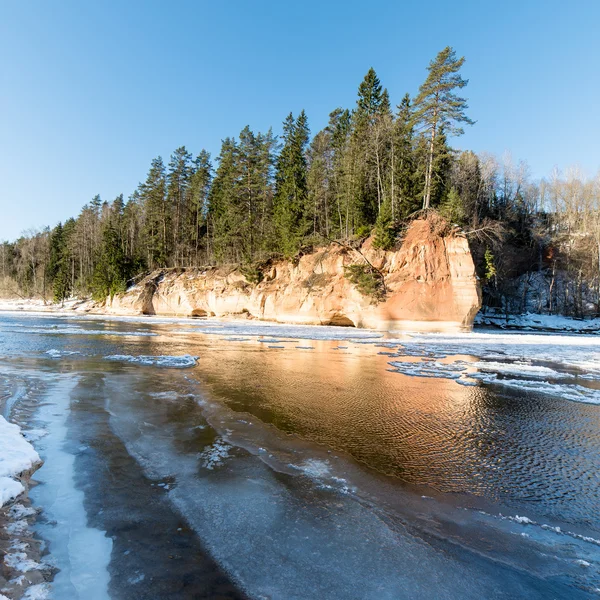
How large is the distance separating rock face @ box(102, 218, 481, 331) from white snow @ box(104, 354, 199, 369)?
2239 cm

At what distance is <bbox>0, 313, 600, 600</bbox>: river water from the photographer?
2.82 m

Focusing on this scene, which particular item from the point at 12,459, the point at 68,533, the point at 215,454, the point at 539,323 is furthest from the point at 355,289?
the point at 68,533

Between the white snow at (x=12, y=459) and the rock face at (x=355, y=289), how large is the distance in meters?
29.9

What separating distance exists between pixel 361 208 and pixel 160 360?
30.4 metres

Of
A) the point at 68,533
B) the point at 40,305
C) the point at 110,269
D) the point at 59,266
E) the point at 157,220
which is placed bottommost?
the point at 68,533

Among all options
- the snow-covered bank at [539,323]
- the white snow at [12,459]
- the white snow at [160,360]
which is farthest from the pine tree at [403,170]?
the white snow at [12,459]

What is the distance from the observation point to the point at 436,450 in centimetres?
563

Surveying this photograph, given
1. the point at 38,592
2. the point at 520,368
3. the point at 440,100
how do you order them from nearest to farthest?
the point at 38,592
the point at 520,368
the point at 440,100

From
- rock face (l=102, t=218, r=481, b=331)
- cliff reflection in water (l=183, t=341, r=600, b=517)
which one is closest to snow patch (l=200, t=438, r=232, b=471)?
cliff reflection in water (l=183, t=341, r=600, b=517)

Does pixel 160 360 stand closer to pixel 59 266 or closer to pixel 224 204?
pixel 224 204

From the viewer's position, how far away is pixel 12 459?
4297 mm

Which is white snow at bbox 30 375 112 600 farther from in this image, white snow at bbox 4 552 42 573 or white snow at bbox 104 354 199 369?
white snow at bbox 104 354 199 369

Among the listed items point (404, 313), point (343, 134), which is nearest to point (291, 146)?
point (343, 134)

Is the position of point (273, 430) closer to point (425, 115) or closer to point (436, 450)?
point (436, 450)
